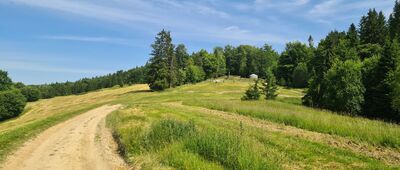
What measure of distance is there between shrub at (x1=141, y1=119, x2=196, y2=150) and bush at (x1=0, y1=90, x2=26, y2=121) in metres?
82.2

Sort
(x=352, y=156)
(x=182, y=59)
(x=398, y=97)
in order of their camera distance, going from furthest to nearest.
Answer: (x=182, y=59) → (x=398, y=97) → (x=352, y=156)

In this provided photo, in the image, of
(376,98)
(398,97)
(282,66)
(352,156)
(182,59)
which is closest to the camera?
(352,156)

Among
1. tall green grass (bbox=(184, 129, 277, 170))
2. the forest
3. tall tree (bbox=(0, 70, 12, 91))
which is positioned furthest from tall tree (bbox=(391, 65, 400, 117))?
tall tree (bbox=(0, 70, 12, 91))

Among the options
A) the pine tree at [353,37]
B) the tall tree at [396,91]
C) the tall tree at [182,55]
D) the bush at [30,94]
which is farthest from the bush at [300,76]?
the bush at [30,94]

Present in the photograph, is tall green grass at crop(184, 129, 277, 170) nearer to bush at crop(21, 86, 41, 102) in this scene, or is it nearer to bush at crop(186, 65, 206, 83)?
bush at crop(186, 65, 206, 83)

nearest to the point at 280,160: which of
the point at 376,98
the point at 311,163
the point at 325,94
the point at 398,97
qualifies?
the point at 311,163

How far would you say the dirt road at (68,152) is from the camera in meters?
13.3

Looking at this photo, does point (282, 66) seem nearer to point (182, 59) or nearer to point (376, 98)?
point (182, 59)

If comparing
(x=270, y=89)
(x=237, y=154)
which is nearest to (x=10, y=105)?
(x=270, y=89)

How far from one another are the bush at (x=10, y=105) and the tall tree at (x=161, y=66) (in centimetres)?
3157

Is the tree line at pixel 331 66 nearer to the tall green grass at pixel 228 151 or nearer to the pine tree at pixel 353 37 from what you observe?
the pine tree at pixel 353 37

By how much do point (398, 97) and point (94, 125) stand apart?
3466 cm

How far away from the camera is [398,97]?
44000 mm

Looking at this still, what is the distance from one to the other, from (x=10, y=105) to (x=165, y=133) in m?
85.0
